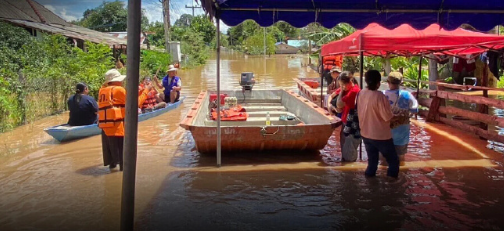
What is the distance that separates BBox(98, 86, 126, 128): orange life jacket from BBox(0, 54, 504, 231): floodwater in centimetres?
78

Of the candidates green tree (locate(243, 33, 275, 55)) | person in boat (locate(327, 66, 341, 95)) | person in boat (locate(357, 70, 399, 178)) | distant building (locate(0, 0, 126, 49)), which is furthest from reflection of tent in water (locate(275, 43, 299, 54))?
person in boat (locate(357, 70, 399, 178))

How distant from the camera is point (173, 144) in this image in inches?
312

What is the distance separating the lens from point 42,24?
22.0 m

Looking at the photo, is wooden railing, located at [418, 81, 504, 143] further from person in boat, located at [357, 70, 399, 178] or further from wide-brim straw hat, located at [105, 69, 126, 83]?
wide-brim straw hat, located at [105, 69, 126, 83]

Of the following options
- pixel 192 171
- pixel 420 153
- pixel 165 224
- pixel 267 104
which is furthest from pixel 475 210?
pixel 267 104

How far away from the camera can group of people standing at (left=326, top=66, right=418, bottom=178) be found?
475 centimetres

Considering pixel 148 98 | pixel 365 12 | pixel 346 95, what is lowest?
pixel 148 98

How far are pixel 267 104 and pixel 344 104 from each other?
5965mm

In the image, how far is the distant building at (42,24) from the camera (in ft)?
64.2

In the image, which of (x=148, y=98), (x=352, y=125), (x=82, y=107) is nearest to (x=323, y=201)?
(x=352, y=125)

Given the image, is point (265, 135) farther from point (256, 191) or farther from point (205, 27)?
point (205, 27)

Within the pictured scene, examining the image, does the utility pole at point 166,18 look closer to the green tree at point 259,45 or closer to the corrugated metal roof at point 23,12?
the corrugated metal roof at point 23,12

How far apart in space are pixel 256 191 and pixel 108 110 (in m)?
2.41

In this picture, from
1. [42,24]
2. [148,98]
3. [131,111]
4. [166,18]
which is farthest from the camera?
[166,18]
